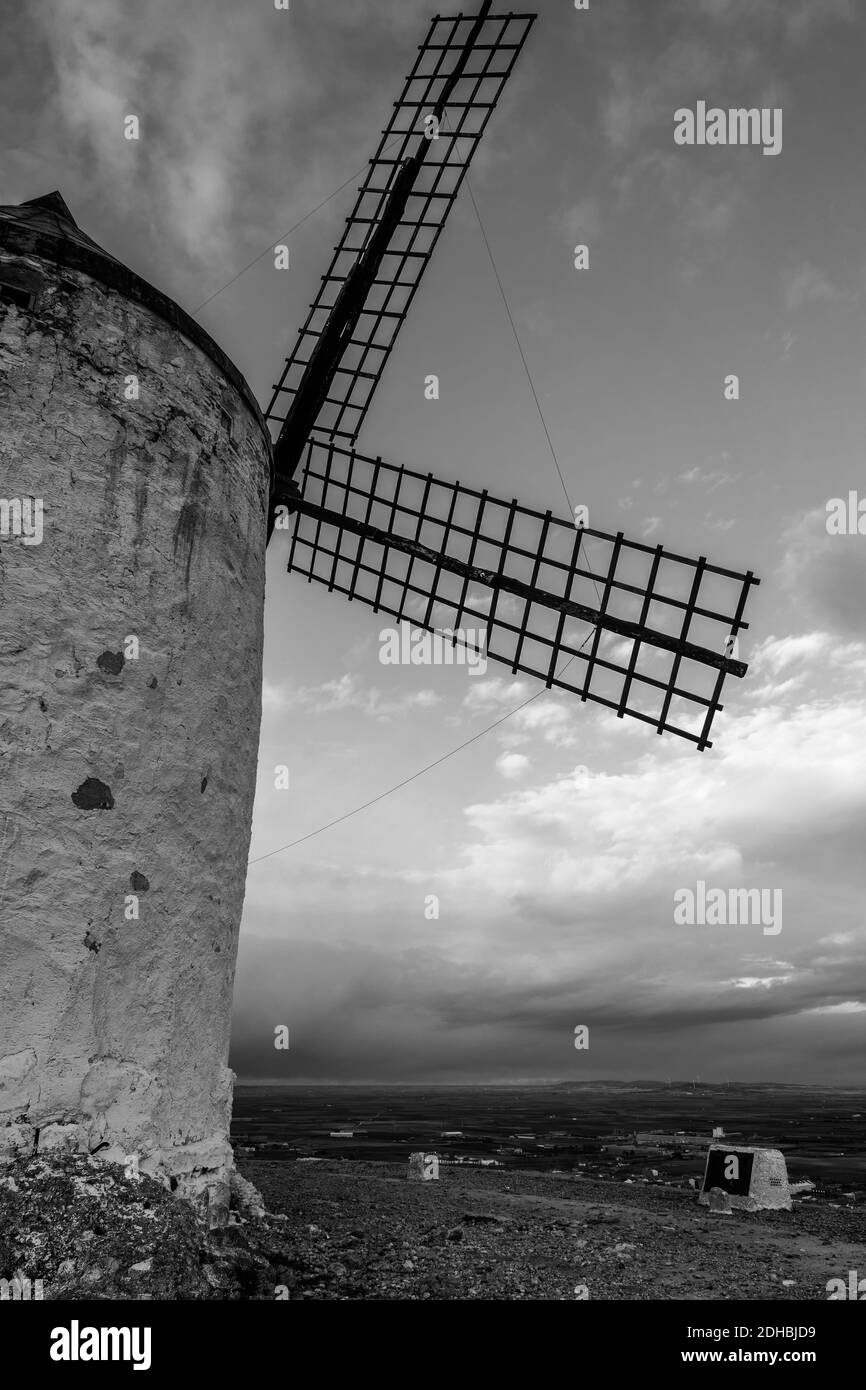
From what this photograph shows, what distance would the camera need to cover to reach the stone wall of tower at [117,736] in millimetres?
3744

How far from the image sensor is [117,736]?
4.18 m

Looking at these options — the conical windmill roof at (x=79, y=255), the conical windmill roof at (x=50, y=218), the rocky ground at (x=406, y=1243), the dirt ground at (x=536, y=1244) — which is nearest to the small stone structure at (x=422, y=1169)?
the dirt ground at (x=536, y=1244)

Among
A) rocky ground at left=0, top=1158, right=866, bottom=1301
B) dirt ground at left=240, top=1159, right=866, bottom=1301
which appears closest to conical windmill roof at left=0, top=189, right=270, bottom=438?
rocky ground at left=0, top=1158, right=866, bottom=1301

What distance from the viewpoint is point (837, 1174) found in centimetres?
2139

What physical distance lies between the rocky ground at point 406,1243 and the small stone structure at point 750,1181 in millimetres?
225

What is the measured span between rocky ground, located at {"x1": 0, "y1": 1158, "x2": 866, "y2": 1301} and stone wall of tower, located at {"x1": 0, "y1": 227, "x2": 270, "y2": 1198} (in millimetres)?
300

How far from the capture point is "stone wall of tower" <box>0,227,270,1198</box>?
3.74 meters

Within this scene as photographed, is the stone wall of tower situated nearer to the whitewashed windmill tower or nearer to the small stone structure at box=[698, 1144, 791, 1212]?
the whitewashed windmill tower

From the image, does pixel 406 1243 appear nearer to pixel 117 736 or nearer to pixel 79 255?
pixel 117 736

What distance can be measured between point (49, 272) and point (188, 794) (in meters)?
3.16

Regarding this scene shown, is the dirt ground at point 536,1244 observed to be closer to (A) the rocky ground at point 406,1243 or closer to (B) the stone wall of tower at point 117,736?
(A) the rocky ground at point 406,1243

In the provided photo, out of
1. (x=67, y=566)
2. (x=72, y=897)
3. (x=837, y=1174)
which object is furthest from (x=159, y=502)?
(x=837, y=1174)
